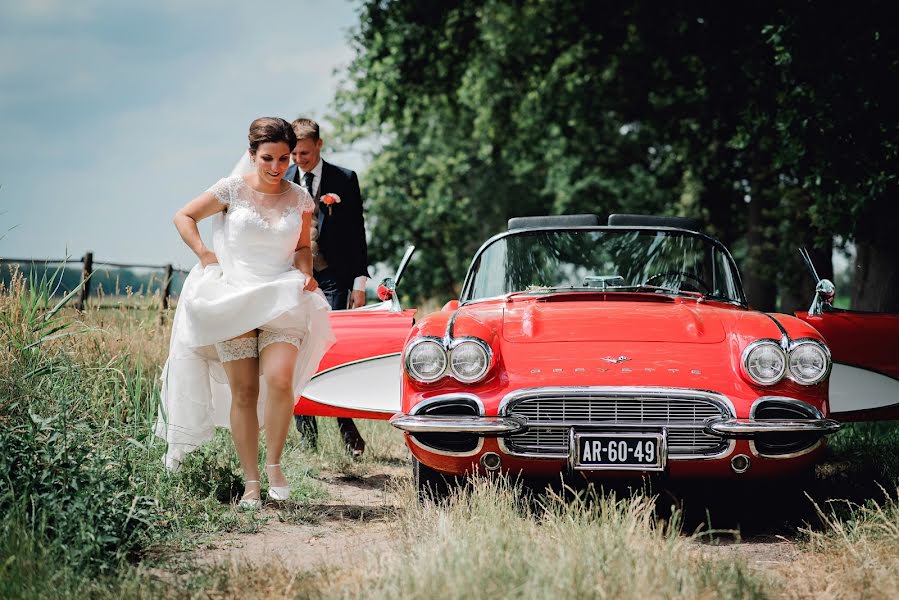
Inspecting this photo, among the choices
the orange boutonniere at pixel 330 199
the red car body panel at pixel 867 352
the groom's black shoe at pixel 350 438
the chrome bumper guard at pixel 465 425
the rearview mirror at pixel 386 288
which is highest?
the orange boutonniere at pixel 330 199

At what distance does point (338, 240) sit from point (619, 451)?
291cm

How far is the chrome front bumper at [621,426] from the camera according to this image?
4.33 m

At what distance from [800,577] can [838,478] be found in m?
2.43

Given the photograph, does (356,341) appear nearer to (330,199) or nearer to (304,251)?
(304,251)

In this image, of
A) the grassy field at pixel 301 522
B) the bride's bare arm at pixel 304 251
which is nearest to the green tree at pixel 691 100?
the grassy field at pixel 301 522

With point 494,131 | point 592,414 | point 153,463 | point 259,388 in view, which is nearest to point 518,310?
point 592,414

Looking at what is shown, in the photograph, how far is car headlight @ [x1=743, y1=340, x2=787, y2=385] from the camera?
449 centimetres

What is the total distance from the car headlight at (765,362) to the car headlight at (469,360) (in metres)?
1.18

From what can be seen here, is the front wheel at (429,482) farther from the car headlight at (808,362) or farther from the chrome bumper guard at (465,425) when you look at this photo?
the car headlight at (808,362)

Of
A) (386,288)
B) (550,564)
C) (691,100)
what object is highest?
(691,100)

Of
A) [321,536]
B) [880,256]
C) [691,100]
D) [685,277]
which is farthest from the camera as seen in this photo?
[691,100]

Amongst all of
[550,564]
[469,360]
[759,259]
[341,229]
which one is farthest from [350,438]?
[759,259]

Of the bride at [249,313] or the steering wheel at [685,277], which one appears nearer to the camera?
the bride at [249,313]

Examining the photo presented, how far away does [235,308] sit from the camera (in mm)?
4789
